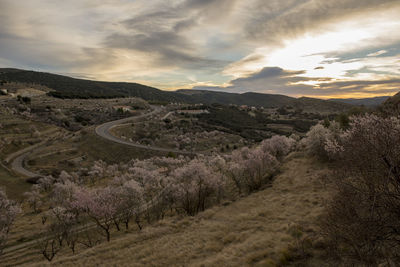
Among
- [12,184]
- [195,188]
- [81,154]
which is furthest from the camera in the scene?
[81,154]

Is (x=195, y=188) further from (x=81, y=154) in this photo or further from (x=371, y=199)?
(x=81, y=154)

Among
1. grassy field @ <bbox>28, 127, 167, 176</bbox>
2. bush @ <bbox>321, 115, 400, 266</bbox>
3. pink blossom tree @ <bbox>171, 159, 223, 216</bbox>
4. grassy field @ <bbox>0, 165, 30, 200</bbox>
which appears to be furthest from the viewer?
grassy field @ <bbox>28, 127, 167, 176</bbox>

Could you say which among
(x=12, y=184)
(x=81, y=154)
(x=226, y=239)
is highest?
(x=226, y=239)

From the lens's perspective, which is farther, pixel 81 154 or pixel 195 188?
pixel 81 154

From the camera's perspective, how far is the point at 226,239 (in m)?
18.7

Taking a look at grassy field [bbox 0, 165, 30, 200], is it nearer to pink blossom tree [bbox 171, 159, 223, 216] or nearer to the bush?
pink blossom tree [bbox 171, 159, 223, 216]

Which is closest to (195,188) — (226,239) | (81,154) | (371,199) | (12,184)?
(226,239)

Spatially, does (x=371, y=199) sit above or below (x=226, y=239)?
above

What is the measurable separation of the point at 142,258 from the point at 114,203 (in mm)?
14765

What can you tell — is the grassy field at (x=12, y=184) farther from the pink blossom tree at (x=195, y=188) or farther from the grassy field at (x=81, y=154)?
the pink blossom tree at (x=195, y=188)

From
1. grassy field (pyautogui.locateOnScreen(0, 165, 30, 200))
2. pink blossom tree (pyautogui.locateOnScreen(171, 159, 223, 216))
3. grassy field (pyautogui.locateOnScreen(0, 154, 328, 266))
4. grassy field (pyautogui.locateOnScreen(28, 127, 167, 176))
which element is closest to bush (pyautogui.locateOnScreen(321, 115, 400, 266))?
grassy field (pyautogui.locateOnScreen(0, 154, 328, 266))

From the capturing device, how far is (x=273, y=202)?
1068 inches

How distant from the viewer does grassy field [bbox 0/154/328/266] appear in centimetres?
1536

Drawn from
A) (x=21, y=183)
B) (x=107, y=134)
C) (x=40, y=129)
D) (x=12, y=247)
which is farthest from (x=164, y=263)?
(x=40, y=129)
